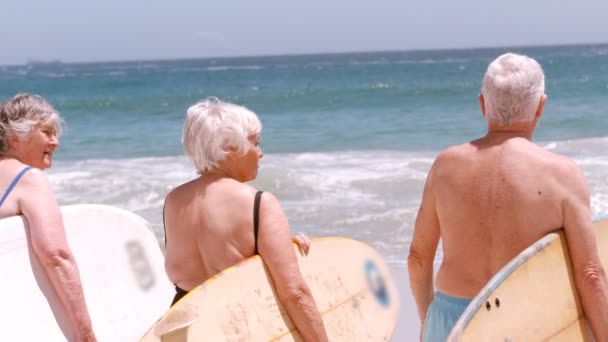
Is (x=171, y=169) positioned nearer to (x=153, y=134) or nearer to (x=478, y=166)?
(x=153, y=134)

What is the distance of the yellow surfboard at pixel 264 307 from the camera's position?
8.59 ft

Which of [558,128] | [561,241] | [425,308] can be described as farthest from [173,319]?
[558,128]

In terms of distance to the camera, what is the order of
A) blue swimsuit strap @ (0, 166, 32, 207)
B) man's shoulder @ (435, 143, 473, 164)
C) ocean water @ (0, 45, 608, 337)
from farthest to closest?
ocean water @ (0, 45, 608, 337), blue swimsuit strap @ (0, 166, 32, 207), man's shoulder @ (435, 143, 473, 164)

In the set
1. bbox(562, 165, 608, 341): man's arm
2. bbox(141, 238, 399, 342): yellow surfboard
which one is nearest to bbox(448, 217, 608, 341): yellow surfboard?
bbox(562, 165, 608, 341): man's arm

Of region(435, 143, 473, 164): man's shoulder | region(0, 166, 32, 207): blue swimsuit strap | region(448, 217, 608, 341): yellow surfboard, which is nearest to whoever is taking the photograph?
region(448, 217, 608, 341): yellow surfboard

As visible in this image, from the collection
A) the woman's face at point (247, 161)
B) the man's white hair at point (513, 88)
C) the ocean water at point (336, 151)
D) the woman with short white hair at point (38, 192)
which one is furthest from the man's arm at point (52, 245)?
the ocean water at point (336, 151)

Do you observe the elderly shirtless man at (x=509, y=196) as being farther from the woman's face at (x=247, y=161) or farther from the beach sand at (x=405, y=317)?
the beach sand at (x=405, y=317)

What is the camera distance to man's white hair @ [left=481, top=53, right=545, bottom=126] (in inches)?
94.7

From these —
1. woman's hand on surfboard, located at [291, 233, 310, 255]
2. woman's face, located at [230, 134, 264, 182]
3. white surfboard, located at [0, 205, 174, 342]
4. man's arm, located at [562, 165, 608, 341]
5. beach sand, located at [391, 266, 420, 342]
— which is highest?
woman's face, located at [230, 134, 264, 182]

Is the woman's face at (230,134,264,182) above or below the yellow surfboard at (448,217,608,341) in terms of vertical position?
above

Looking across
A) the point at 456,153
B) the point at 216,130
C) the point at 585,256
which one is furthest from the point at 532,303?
the point at 216,130

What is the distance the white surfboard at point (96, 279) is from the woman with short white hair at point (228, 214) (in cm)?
71

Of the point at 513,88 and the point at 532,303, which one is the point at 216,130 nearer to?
the point at 513,88

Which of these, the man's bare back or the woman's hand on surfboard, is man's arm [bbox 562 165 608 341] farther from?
the woman's hand on surfboard
